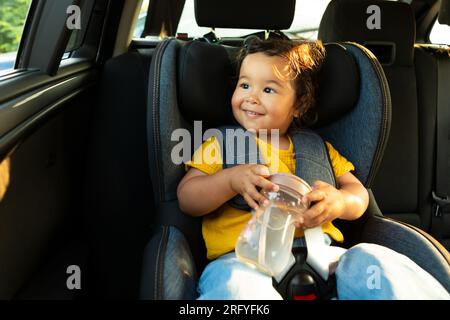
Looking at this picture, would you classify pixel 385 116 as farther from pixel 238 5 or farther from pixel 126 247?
pixel 126 247

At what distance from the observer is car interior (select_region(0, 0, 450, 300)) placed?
1.38m

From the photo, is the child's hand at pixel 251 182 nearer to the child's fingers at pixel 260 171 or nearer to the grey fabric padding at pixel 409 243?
the child's fingers at pixel 260 171

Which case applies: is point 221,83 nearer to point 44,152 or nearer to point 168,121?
point 168,121

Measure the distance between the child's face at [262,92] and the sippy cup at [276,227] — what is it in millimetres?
260

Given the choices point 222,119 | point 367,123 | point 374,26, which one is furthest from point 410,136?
point 222,119

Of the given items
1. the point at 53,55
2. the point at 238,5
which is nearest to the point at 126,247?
the point at 53,55

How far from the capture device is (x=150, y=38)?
2660 millimetres

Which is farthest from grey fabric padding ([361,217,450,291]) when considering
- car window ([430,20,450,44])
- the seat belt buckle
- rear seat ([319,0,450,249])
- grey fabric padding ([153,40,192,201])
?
car window ([430,20,450,44])

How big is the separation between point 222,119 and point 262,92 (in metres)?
0.19

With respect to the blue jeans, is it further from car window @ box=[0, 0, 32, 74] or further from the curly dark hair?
car window @ box=[0, 0, 32, 74]

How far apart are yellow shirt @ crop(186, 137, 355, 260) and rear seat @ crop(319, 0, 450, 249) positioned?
121cm

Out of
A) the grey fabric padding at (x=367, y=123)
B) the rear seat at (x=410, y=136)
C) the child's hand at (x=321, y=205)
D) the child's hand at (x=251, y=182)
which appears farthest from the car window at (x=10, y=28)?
the rear seat at (x=410, y=136)

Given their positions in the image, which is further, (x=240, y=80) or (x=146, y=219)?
(x=146, y=219)
